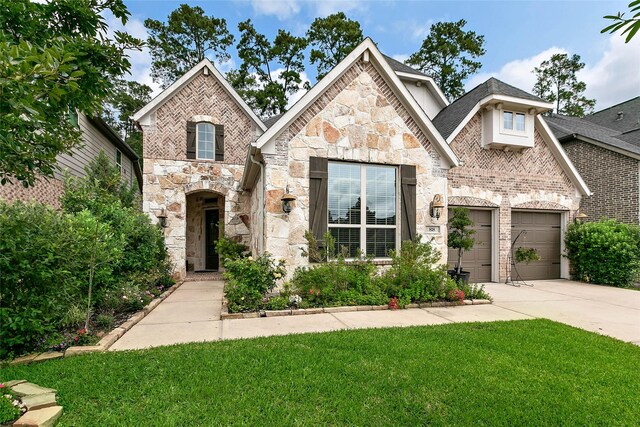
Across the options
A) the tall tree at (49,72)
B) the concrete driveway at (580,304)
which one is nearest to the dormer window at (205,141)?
the tall tree at (49,72)

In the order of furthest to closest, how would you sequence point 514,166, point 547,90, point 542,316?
point 547,90 → point 514,166 → point 542,316

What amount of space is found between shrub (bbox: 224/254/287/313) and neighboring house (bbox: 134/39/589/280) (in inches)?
25.9

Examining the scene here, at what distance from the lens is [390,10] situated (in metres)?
9.50

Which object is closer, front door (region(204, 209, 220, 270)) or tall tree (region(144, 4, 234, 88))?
front door (region(204, 209, 220, 270))

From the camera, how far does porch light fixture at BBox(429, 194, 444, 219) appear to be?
7145 millimetres

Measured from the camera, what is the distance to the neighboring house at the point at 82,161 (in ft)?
24.3

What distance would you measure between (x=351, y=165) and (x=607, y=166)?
10.6 meters

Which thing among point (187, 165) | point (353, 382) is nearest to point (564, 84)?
point (187, 165)

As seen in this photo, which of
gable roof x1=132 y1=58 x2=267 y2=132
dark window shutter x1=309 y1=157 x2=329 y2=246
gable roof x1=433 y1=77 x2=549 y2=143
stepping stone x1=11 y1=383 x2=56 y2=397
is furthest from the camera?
gable roof x1=132 y1=58 x2=267 y2=132

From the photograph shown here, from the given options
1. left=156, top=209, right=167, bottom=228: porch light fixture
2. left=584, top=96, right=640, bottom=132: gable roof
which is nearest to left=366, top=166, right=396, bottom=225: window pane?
left=156, top=209, right=167, bottom=228: porch light fixture

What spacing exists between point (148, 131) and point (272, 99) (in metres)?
13.1

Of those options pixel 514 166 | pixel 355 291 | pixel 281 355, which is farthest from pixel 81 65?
pixel 514 166

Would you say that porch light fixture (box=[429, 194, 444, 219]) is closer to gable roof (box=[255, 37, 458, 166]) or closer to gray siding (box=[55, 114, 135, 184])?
gable roof (box=[255, 37, 458, 166])

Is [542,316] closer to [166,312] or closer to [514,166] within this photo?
[514,166]
